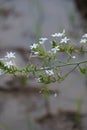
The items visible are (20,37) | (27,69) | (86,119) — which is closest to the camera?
(27,69)

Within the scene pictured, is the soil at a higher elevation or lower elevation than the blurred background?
lower

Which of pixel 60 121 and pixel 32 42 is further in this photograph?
pixel 32 42

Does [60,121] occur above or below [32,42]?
below

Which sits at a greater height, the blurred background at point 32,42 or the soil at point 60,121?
the blurred background at point 32,42

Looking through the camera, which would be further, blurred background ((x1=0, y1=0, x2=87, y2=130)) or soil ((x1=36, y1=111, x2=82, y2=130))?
blurred background ((x1=0, y1=0, x2=87, y2=130))

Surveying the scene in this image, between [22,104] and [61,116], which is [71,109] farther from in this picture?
Result: [22,104]

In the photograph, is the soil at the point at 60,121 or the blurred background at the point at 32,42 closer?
the soil at the point at 60,121

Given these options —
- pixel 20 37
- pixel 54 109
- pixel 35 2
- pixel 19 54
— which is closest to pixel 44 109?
pixel 54 109

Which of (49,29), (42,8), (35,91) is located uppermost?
(42,8)
